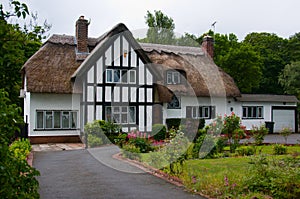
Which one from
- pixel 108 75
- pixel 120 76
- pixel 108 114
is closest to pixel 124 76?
pixel 120 76

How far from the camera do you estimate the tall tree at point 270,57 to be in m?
45.2

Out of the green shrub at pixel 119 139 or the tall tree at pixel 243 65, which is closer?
the green shrub at pixel 119 139

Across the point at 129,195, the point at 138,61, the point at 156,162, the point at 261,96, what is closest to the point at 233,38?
the point at 261,96

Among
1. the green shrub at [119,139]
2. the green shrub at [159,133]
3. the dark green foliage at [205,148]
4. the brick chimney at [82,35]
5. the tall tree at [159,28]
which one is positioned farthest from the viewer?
the tall tree at [159,28]

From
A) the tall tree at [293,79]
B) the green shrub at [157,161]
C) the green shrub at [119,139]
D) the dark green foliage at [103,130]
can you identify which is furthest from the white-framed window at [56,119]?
the tall tree at [293,79]

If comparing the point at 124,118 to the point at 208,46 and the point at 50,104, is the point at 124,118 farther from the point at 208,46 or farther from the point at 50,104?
the point at 208,46

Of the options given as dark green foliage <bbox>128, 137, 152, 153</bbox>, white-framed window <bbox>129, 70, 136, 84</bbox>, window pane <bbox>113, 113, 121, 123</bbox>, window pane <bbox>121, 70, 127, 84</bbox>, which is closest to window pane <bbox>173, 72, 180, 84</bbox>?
white-framed window <bbox>129, 70, 136, 84</bbox>

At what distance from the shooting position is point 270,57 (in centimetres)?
4638

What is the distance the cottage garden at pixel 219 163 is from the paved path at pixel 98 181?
637 mm

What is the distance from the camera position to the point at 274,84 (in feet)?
149

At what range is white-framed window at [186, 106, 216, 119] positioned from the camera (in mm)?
28453

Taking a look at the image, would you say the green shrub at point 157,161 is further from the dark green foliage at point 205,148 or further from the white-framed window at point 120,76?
the white-framed window at point 120,76

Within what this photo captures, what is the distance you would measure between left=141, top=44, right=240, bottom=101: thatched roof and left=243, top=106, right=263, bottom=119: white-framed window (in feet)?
6.31

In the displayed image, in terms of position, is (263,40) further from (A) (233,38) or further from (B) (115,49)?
(B) (115,49)
